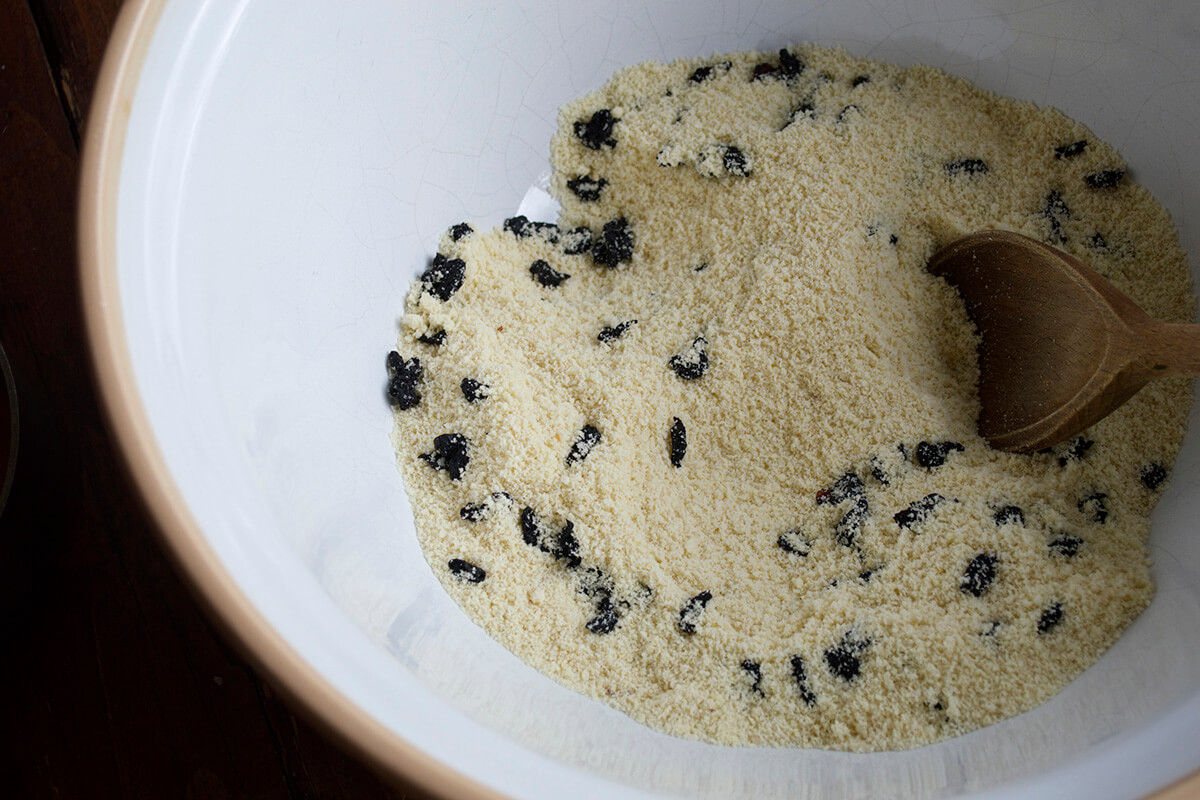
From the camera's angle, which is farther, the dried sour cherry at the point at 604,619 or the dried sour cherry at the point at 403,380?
the dried sour cherry at the point at 403,380

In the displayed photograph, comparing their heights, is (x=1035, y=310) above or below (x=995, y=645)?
above

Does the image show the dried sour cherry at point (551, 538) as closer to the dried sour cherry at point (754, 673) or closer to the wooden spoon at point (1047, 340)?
the dried sour cherry at point (754, 673)

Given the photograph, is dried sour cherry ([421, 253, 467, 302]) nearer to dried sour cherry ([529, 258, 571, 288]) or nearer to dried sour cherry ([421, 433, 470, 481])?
dried sour cherry ([529, 258, 571, 288])

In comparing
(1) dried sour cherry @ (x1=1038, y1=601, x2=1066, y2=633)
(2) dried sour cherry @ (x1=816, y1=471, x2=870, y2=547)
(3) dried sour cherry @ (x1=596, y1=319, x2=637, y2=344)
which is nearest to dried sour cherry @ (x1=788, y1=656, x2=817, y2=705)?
(2) dried sour cherry @ (x1=816, y1=471, x2=870, y2=547)

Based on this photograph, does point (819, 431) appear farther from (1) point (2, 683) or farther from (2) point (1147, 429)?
(1) point (2, 683)

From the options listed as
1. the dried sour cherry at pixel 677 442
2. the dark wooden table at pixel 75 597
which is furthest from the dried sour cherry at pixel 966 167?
the dark wooden table at pixel 75 597

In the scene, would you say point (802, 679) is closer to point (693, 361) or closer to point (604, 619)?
point (604, 619)

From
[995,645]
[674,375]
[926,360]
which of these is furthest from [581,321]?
[995,645]
